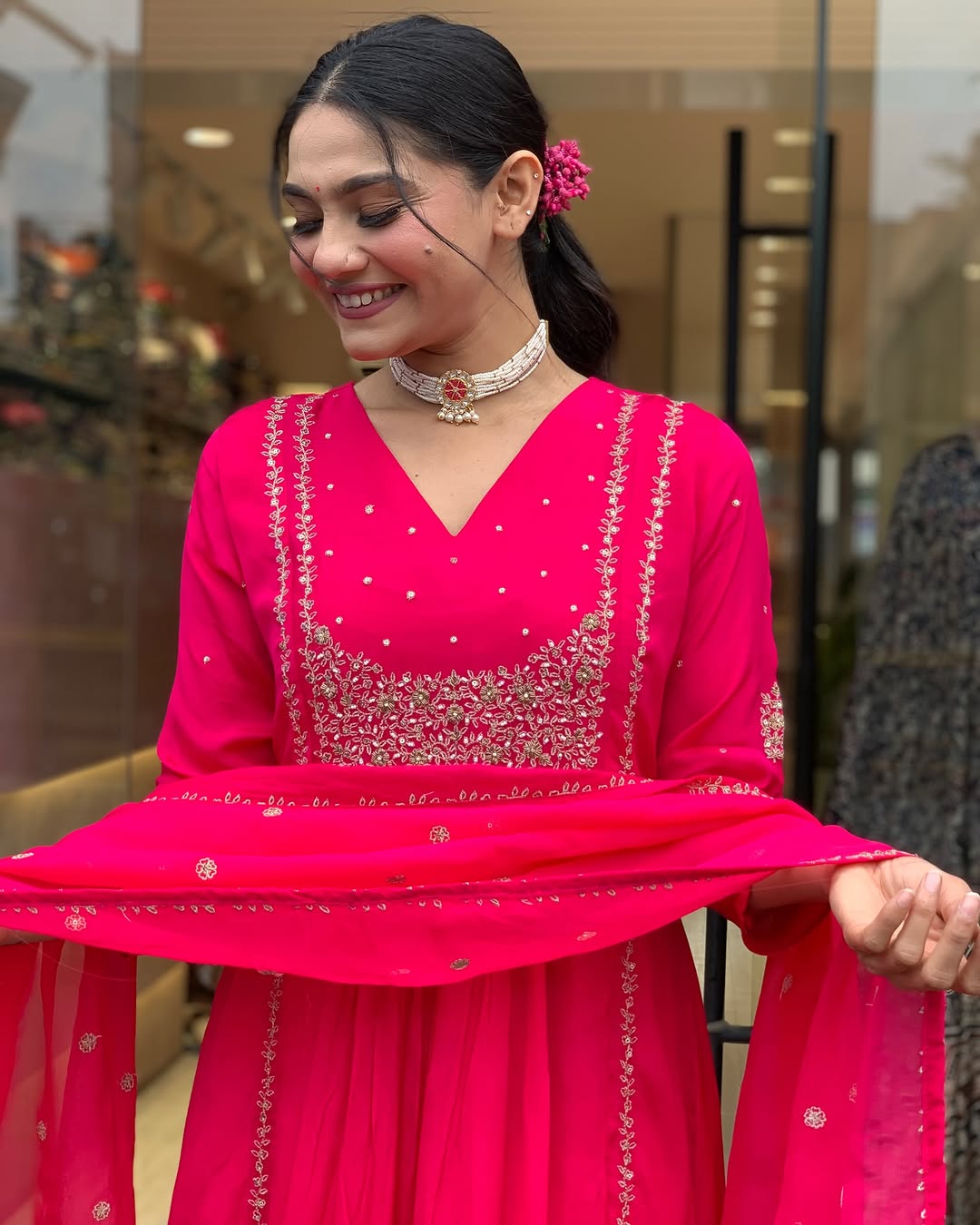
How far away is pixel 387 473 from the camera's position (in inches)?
44.9

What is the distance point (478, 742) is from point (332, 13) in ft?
3.78

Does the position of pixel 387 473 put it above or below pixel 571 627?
above

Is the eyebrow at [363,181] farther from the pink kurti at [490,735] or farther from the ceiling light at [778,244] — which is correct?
the ceiling light at [778,244]

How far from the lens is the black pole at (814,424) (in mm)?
2660

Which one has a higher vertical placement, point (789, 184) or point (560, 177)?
point (789, 184)

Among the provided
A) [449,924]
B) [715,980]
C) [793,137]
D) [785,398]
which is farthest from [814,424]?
[449,924]

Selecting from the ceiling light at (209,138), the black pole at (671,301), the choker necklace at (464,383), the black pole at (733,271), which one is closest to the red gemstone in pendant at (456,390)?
the choker necklace at (464,383)

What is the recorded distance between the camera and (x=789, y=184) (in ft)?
9.20

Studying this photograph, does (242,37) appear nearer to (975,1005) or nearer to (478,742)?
(478,742)

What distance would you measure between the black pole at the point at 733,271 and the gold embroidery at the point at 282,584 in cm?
160

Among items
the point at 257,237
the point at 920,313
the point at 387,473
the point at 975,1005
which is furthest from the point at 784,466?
the point at 387,473

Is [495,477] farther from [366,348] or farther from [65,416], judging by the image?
[65,416]

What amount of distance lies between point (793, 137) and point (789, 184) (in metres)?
0.09

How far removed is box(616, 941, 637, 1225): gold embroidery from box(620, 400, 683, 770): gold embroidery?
0.51 feet
